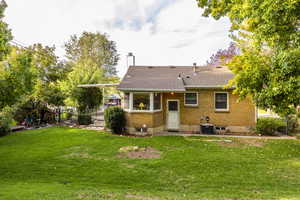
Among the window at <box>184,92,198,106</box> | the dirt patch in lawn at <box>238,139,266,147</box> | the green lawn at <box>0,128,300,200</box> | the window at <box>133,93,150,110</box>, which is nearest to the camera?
the green lawn at <box>0,128,300,200</box>

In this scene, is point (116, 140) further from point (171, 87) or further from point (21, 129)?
point (21, 129)

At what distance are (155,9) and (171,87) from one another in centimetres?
864

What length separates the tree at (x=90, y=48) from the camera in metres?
36.5

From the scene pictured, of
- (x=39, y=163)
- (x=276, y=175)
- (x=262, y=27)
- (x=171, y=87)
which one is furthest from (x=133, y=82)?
(x=276, y=175)

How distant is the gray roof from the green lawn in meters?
3.96

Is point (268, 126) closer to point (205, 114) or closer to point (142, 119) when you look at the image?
point (205, 114)

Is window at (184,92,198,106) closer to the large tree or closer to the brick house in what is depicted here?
the brick house

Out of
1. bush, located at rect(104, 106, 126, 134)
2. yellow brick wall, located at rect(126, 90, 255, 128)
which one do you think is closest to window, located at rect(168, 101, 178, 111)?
yellow brick wall, located at rect(126, 90, 255, 128)

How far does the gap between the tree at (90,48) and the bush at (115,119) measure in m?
24.8

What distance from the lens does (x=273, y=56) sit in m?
6.25

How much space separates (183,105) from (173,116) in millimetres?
1139

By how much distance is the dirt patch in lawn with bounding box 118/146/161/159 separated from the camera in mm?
7910

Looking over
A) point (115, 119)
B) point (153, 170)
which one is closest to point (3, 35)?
point (153, 170)

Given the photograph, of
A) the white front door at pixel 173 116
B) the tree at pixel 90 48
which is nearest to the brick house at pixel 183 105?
the white front door at pixel 173 116
